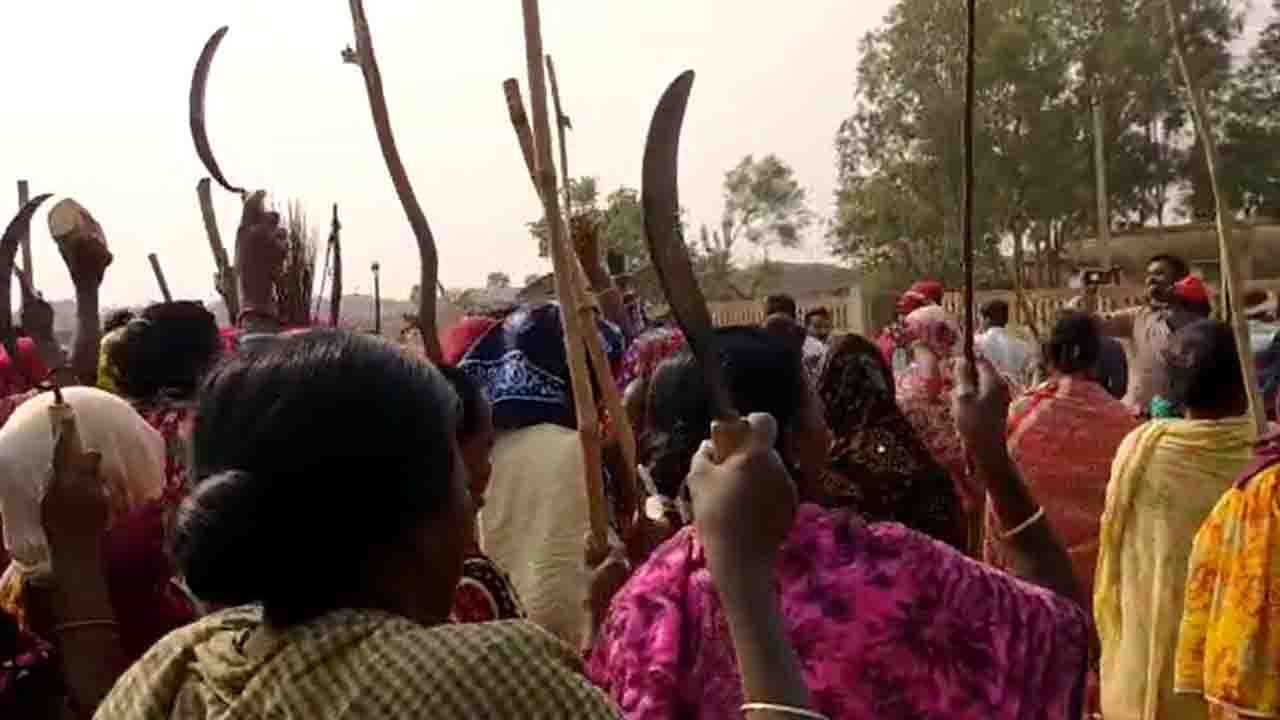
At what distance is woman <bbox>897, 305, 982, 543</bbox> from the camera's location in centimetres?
541

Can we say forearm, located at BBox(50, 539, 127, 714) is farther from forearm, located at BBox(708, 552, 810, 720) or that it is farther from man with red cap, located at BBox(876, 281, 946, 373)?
man with red cap, located at BBox(876, 281, 946, 373)

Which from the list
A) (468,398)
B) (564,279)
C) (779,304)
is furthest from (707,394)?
(779,304)

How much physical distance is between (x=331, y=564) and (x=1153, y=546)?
4.12m

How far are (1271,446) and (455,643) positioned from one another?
293cm

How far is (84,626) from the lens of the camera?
2.47 meters

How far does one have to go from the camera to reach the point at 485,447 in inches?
119

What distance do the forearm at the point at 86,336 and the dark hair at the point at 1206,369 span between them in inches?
113

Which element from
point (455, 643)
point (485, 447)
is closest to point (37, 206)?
point (485, 447)

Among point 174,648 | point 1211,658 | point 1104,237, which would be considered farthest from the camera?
point 1104,237

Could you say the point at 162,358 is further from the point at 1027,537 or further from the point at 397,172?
the point at 1027,537

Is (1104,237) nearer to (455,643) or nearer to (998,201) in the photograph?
(998,201)

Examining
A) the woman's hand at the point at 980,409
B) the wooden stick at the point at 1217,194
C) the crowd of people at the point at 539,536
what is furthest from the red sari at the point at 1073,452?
the woman's hand at the point at 980,409

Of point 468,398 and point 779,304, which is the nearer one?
point 468,398

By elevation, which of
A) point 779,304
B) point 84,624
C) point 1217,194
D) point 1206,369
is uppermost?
point 1217,194
